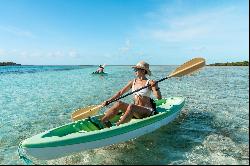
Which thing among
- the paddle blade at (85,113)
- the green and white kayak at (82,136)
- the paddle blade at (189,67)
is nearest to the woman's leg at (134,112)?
the green and white kayak at (82,136)

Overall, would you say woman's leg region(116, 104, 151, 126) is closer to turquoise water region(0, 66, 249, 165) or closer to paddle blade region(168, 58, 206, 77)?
turquoise water region(0, 66, 249, 165)

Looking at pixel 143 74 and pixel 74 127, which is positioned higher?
pixel 143 74

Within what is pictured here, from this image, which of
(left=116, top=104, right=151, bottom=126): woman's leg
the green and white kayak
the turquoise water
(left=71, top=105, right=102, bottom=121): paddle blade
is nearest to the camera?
the green and white kayak

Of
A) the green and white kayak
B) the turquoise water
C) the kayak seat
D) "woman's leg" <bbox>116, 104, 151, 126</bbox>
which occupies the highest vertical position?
"woman's leg" <bbox>116, 104, 151, 126</bbox>

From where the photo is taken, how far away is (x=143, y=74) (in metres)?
7.92

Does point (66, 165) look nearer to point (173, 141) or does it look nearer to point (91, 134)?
point (91, 134)

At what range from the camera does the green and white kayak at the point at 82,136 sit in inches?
234

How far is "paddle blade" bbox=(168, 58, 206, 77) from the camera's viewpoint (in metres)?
9.25

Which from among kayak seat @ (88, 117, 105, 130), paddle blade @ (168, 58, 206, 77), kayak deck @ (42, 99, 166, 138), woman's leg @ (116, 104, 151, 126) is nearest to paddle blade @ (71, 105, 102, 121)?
kayak deck @ (42, 99, 166, 138)

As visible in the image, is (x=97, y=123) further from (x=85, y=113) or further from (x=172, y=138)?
(x=172, y=138)

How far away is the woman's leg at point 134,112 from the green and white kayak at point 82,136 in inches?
6.1

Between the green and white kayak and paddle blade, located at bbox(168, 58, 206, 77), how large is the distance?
5.69 ft

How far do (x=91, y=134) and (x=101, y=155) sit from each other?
2.21 feet

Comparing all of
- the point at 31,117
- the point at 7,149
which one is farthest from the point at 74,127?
the point at 31,117
